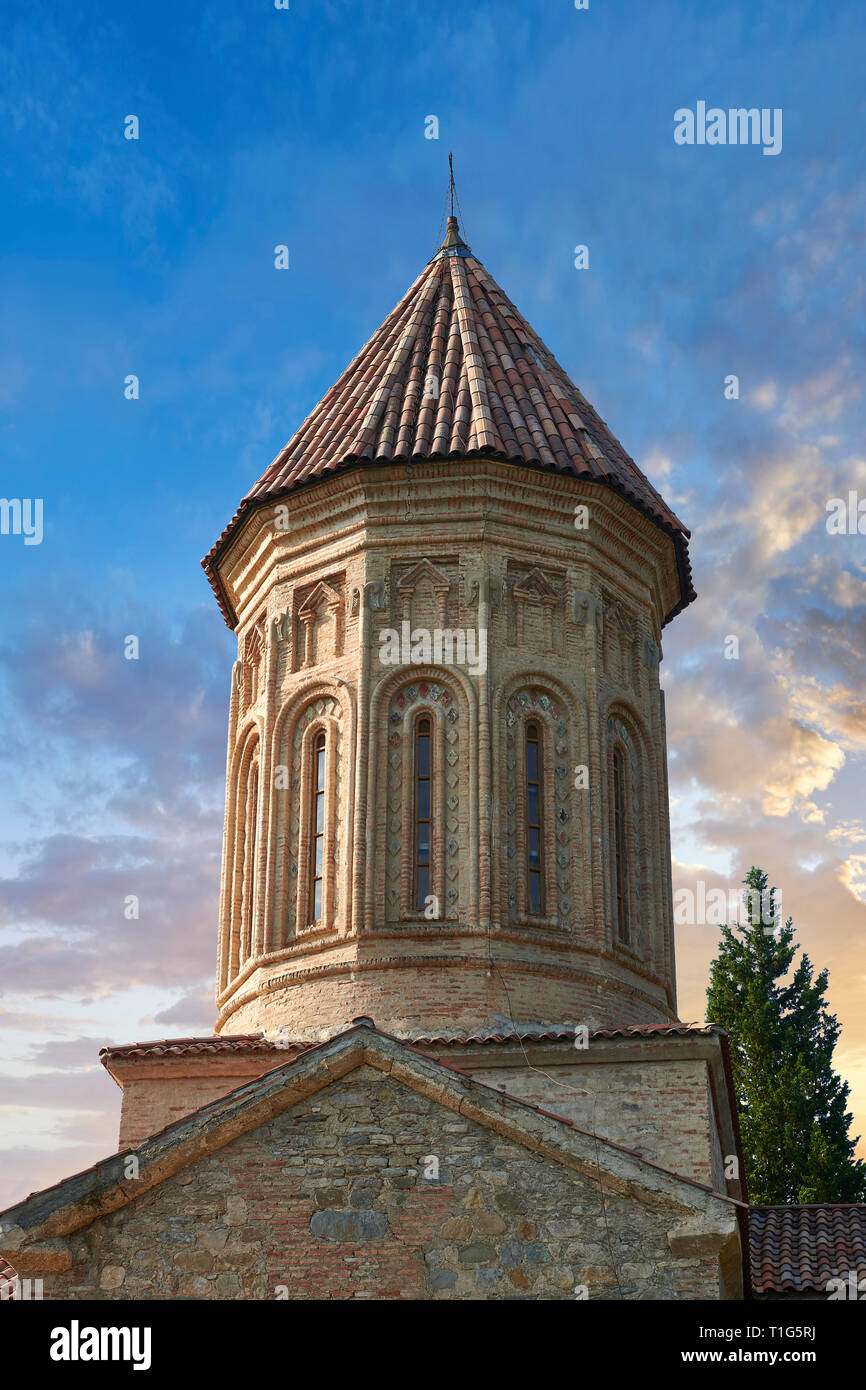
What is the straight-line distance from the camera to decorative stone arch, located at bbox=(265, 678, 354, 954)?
16.3 m

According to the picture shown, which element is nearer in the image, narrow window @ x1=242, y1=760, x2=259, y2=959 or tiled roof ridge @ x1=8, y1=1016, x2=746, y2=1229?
tiled roof ridge @ x1=8, y1=1016, x2=746, y2=1229

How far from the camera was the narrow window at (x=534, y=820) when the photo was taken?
1616 cm

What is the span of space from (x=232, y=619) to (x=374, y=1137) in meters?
9.82

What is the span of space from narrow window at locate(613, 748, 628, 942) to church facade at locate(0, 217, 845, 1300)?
1.7 inches

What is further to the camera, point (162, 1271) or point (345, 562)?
point (345, 562)

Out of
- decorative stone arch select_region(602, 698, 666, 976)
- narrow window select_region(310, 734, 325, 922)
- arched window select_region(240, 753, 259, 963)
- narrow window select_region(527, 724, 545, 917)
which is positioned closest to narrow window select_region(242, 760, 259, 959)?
arched window select_region(240, 753, 259, 963)

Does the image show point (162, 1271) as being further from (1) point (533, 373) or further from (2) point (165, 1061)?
(1) point (533, 373)

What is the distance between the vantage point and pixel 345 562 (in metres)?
17.5

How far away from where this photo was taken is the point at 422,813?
16328 mm

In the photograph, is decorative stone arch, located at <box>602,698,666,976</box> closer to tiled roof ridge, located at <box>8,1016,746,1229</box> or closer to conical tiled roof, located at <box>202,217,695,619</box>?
conical tiled roof, located at <box>202,217,695,619</box>

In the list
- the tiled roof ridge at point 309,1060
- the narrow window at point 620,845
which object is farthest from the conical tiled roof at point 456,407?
the tiled roof ridge at point 309,1060

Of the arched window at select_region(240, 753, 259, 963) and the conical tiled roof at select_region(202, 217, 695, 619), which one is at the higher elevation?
the conical tiled roof at select_region(202, 217, 695, 619)

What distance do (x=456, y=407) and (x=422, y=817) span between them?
4628 mm
